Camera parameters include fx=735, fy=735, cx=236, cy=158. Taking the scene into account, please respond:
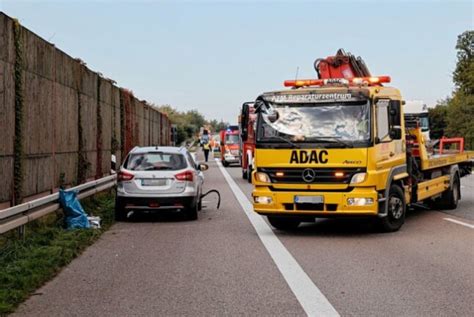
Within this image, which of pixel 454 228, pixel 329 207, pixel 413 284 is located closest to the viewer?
pixel 413 284

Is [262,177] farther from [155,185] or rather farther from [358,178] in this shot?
[155,185]

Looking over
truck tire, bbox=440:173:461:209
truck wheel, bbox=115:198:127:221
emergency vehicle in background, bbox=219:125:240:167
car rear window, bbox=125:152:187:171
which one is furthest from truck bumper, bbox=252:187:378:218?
emergency vehicle in background, bbox=219:125:240:167

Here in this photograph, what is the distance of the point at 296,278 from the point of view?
874 centimetres

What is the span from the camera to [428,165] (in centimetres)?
1568

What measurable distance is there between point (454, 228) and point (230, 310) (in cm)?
806

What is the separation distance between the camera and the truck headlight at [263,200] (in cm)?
1290

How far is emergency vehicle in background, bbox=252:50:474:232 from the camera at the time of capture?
485 inches

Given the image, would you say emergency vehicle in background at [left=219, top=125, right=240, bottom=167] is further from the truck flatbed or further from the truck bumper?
the truck bumper

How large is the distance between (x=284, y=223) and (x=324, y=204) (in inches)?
63.3

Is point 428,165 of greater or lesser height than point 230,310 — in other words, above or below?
above

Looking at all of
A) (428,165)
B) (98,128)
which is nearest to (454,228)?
(428,165)

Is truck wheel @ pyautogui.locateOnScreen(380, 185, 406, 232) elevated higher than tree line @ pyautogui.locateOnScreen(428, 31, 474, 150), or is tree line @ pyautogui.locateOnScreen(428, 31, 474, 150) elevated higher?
tree line @ pyautogui.locateOnScreen(428, 31, 474, 150)

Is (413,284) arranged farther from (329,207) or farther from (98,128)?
(98,128)

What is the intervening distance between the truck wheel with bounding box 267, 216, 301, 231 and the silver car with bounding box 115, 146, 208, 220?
2.14 meters
